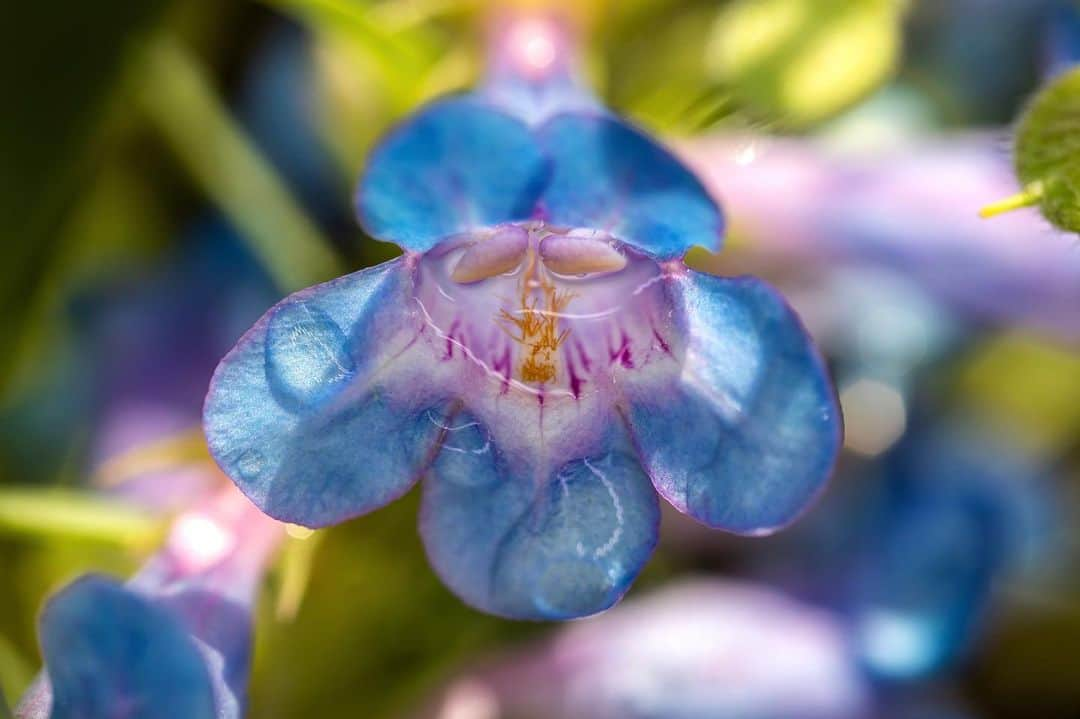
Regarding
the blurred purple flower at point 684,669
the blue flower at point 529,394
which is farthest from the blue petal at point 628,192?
the blurred purple flower at point 684,669

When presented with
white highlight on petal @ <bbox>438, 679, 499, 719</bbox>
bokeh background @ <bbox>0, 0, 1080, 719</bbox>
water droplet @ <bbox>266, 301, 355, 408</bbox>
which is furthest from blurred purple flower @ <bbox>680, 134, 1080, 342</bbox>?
water droplet @ <bbox>266, 301, 355, 408</bbox>

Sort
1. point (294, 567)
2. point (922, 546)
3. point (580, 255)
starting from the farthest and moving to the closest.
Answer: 1. point (922, 546)
2. point (294, 567)
3. point (580, 255)

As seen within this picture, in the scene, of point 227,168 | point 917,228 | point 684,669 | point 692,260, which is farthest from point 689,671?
point 227,168

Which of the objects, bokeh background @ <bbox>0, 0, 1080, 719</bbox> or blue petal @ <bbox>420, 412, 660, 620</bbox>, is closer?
blue petal @ <bbox>420, 412, 660, 620</bbox>

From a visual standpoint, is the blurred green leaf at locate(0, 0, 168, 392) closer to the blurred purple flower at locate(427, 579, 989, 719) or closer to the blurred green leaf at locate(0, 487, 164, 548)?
the blurred green leaf at locate(0, 487, 164, 548)

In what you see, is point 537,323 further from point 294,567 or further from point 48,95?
point 48,95

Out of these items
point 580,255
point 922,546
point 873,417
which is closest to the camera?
point 580,255

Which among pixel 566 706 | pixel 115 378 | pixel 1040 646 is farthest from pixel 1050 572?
pixel 115 378
